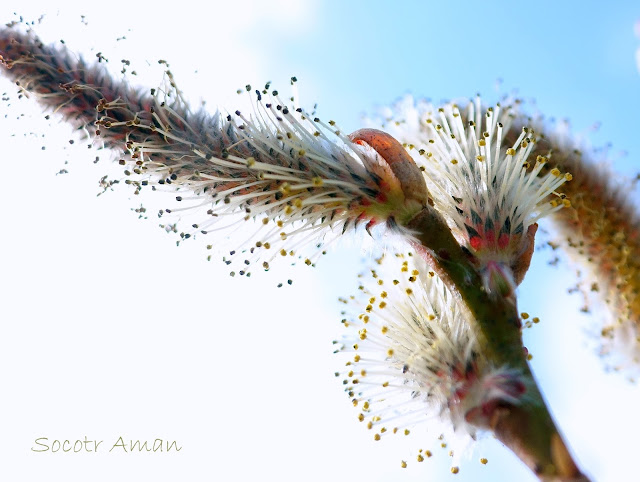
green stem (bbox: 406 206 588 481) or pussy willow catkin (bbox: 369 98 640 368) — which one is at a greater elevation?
pussy willow catkin (bbox: 369 98 640 368)

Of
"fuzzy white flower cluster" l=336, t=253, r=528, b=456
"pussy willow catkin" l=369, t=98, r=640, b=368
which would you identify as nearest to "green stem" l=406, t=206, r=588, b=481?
"fuzzy white flower cluster" l=336, t=253, r=528, b=456

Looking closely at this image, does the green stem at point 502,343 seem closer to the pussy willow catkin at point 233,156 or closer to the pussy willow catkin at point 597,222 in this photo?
the pussy willow catkin at point 233,156

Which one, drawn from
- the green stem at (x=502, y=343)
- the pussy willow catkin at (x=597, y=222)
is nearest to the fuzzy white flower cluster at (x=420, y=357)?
the green stem at (x=502, y=343)

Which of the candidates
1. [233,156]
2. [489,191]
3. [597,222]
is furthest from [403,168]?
[597,222]

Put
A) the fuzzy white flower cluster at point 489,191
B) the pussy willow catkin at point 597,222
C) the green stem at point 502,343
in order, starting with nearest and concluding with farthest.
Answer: the green stem at point 502,343 → the fuzzy white flower cluster at point 489,191 → the pussy willow catkin at point 597,222

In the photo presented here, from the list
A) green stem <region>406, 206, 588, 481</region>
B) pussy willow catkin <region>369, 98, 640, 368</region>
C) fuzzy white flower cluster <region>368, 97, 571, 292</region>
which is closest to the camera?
green stem <region>406, 206, 588, 481</region>

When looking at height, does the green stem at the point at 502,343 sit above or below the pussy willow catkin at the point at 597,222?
below

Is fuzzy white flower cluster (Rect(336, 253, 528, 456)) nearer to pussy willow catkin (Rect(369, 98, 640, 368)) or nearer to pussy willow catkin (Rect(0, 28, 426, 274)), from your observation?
pussy willow catkin (Rect(0, 28, 426, 274))

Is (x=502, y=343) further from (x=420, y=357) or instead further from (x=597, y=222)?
(x=597, y=222)

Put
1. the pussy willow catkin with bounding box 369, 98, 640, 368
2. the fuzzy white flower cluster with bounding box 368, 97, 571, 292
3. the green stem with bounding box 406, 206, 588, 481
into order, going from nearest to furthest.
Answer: the green stem with bounding box 406, 206, 588, 481 < the fuzzy white flower cluster with bounding box 368, 97, 571, 292 < the pussy willow catkin with bounding box 369, 98, 640, 368
